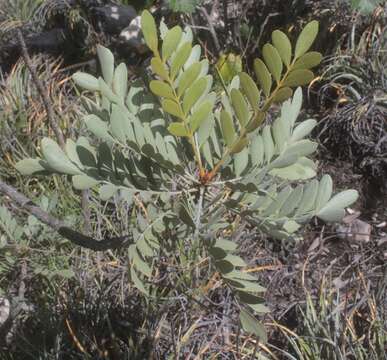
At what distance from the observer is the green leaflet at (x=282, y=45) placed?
0.92 m

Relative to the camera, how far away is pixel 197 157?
1.11 metres

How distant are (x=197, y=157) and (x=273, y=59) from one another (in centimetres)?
24

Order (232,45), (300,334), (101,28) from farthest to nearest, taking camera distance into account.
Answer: (101,28)
(232,45)
(300,334)

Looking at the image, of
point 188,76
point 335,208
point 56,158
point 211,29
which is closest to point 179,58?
point 188,76

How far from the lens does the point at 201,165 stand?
1113 mm

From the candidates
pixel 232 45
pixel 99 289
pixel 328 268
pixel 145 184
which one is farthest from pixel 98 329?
pixel 232 45

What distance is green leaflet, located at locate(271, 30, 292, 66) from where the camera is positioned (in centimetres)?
92

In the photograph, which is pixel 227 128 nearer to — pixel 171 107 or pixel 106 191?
pixel 171 107

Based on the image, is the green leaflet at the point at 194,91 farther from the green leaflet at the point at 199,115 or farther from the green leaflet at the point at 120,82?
the green leaflet at the point at 120,82

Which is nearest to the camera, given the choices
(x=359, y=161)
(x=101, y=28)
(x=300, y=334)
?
(x=300, y=334)

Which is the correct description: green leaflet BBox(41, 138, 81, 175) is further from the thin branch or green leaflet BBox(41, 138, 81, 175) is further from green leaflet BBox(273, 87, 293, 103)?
the thin branch

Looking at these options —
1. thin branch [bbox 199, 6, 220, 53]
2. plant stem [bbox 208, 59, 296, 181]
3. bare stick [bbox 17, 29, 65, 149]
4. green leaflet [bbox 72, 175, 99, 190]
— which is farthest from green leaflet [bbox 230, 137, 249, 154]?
thin branch [bbox 199, 6, 220, 53]

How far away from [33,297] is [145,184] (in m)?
1.69

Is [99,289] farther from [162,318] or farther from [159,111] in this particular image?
[159,111]
